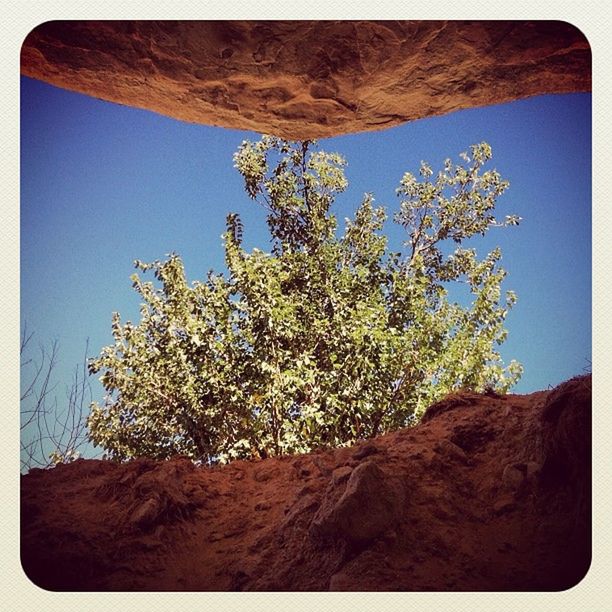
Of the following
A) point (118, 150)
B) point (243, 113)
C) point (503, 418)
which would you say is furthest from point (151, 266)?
point (503, 418)

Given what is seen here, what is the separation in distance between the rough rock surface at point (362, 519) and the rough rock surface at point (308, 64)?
1.63 m

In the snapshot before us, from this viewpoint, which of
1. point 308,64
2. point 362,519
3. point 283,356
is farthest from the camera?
point 283,356

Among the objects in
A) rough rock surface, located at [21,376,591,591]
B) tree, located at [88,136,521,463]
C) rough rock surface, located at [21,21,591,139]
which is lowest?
rough rock surface, located at [21,376,591,591]

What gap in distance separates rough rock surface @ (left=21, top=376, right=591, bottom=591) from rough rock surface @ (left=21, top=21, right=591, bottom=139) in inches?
64.3

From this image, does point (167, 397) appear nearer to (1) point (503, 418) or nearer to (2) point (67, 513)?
(2) point (67, 513)

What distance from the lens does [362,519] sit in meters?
2.53

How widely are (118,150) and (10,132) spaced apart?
4.97ft

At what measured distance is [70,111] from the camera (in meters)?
3.57

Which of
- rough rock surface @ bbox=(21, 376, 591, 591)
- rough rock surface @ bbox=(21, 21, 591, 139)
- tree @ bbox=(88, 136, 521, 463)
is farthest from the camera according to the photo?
tree @ bbox=(88, 136, 521, 463)

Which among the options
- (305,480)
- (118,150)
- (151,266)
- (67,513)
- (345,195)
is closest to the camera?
(67,513)

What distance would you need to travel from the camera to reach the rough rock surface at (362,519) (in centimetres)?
251

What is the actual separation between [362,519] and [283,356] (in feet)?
9.29

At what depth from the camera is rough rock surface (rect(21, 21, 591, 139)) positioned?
2916 mm

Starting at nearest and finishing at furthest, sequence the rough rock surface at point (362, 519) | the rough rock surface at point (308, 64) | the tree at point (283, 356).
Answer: the rough rock surface at point (362, 519) → the rough rock surface at point (308, 64) → the tree at point (283, 356)
